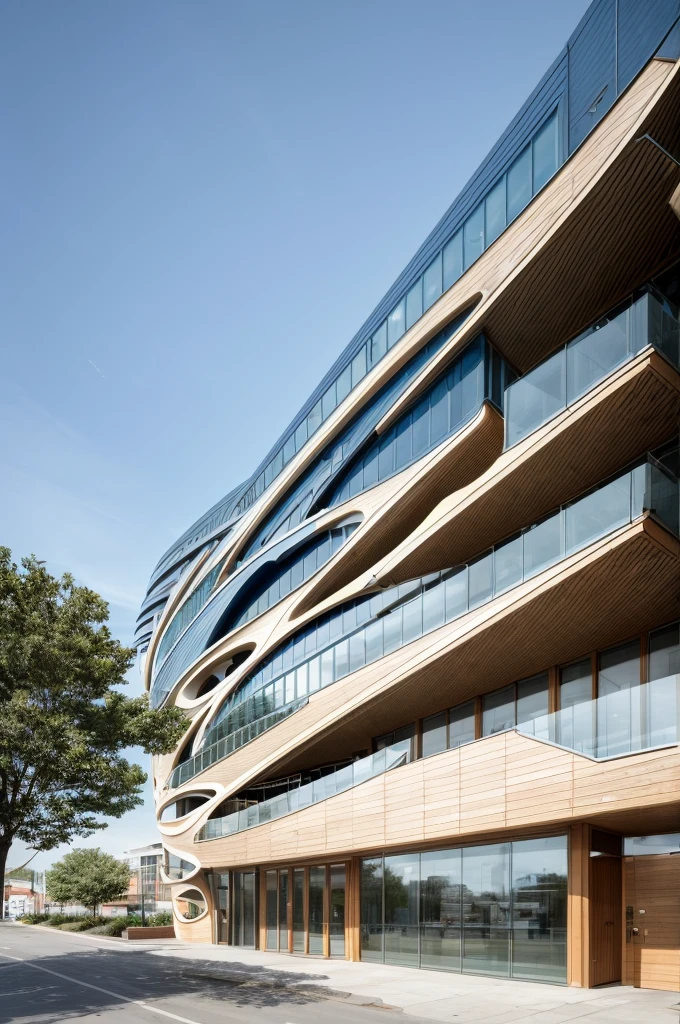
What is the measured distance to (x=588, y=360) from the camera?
60.1 feet

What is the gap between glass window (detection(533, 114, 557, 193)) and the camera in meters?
21.1

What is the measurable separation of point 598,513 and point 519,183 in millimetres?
9734

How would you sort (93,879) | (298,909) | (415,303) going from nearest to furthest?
(415,303)
(298,909)
(93,879)

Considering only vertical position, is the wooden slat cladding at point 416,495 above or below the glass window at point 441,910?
above

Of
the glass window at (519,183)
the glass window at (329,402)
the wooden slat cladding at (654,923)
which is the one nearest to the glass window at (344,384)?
the glass window at (329,402)

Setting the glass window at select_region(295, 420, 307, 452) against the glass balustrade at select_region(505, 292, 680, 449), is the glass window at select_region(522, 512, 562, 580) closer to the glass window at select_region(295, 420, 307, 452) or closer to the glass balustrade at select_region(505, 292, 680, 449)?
the glass balustrade at select_region(505, 292, 680, 449)

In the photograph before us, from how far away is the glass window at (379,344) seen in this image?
104 feet

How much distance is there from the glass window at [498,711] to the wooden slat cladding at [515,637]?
1.08 feet

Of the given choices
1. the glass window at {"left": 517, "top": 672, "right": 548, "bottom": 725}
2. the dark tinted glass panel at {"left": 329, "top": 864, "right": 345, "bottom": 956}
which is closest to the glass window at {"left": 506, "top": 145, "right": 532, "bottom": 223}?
the glass window at {"left": 517, "top": 672, "right": 548, "bottom": 725}

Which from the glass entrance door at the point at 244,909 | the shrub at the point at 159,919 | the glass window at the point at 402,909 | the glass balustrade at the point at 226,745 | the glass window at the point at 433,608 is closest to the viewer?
the glass window at the point at 433,608

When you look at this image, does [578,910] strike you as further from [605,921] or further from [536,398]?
[536,398]

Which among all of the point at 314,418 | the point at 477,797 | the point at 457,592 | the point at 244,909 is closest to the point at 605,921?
the point at 477,797

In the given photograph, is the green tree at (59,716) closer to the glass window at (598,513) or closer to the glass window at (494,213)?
the glass window at (598,513)

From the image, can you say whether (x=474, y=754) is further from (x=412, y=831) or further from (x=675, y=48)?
(x=675, y=48)
